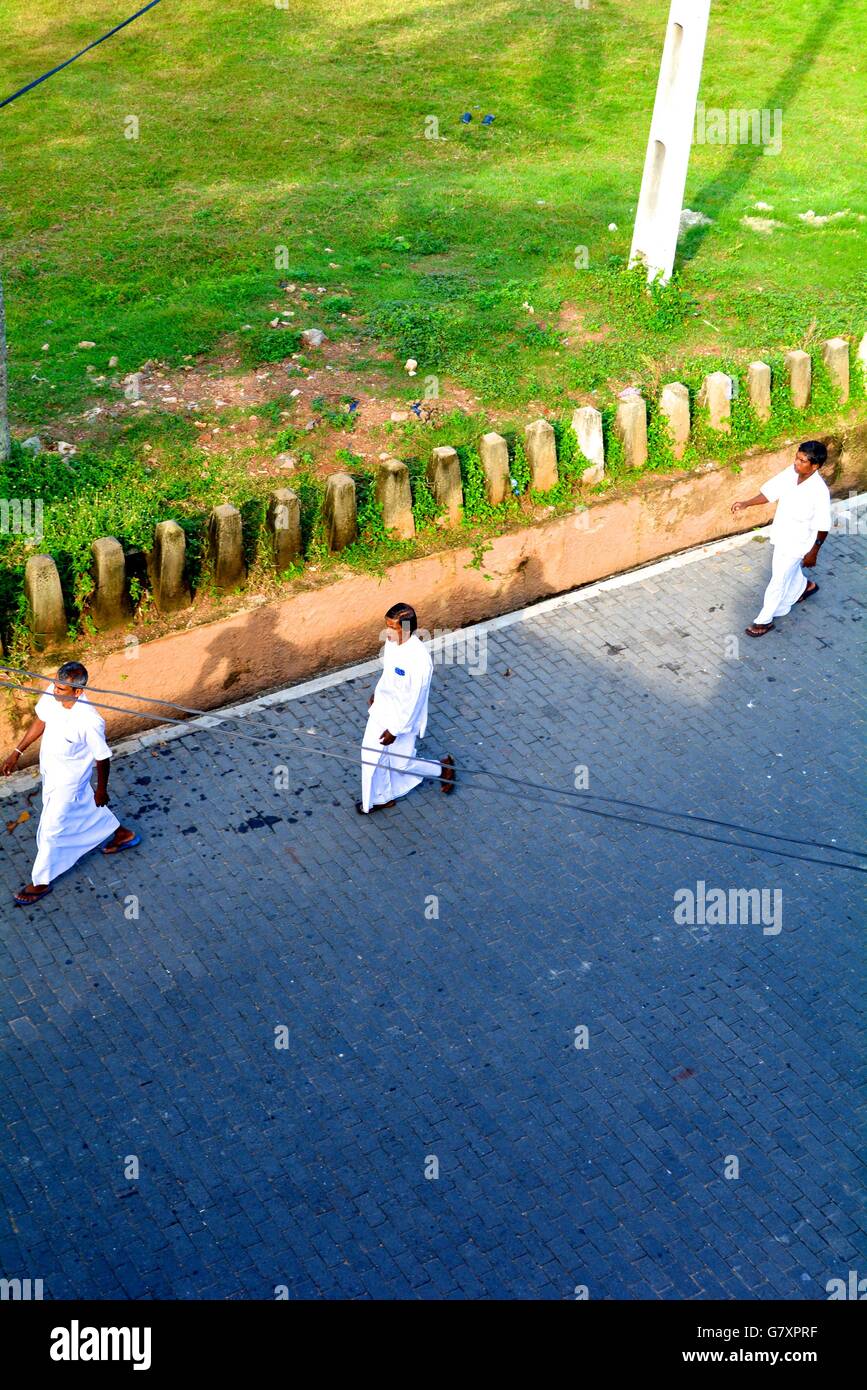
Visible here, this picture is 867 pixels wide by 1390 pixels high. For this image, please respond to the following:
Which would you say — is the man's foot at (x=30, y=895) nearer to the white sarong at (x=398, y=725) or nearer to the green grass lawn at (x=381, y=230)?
the green grass lawn at (x=381, y=230)

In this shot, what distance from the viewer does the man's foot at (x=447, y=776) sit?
8.05m

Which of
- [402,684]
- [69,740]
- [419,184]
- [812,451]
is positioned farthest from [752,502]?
[419,184]

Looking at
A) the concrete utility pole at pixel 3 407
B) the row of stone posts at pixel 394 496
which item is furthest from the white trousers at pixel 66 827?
the concrete utility pole at pixel 3 407

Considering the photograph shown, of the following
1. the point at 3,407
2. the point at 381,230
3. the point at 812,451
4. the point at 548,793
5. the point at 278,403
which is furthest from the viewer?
the point at 381,230

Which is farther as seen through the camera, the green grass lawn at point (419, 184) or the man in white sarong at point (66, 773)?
the green grass lawn at point (419, 184)

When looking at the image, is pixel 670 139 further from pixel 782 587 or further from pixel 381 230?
pixel 782 587

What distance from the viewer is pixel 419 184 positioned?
13.2 meters

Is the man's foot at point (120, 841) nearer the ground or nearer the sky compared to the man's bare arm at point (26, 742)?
nearer the ground

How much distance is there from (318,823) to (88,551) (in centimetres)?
214

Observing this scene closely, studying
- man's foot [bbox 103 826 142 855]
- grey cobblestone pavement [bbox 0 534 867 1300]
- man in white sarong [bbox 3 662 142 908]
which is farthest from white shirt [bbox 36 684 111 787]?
grey cobblestone pavement [bbox 0 534 867 1300]

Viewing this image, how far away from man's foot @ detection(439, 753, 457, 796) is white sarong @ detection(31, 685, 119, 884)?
205cm

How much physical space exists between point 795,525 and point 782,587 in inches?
16.9

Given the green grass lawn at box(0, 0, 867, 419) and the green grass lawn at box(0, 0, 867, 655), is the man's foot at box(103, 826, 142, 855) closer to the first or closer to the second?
the green grass lawn at box(0, 0, 867, 655)

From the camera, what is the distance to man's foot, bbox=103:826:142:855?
296 inches
